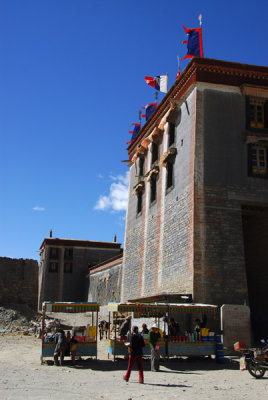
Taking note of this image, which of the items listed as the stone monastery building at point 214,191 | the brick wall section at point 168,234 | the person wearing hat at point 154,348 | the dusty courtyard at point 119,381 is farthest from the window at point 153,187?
the person wearing hat at point 154,348

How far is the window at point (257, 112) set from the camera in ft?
76.0

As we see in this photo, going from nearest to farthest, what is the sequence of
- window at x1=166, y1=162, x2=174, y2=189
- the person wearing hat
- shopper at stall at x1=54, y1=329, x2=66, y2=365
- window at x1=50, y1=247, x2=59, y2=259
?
the person wearing hat → shopper at stall at x1=54, y1=329, x2=66, y2=365 → window at x1=166, y1=162, x2=174, y2=189 → window at x1=50, y1=247, x2=59, y2=259

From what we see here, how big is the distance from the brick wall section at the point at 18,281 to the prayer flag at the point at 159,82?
15439 mm

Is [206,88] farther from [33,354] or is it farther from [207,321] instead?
[33,354]

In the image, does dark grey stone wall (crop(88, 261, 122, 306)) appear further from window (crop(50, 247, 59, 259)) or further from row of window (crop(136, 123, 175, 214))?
row of window (crop(136, 123, 175, 214))

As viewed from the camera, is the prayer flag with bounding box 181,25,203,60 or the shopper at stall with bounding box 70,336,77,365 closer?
the shopper at stall with bounding box 70,336,77,365

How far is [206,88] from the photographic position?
23047 millimetres

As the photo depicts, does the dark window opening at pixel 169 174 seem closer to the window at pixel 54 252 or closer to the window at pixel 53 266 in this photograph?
the window at pixel 54 252

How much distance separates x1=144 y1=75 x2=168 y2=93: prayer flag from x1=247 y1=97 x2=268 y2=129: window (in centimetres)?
683

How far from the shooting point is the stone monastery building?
66.9 feet

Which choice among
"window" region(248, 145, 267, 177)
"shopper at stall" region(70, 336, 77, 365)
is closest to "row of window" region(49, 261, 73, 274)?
"window" region(248, 145, 267, 177)

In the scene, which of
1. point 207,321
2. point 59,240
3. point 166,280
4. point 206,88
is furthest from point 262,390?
point 59,240

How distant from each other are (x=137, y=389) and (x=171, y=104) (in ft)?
59.4

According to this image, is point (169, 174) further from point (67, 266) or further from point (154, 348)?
point (67, 266)
